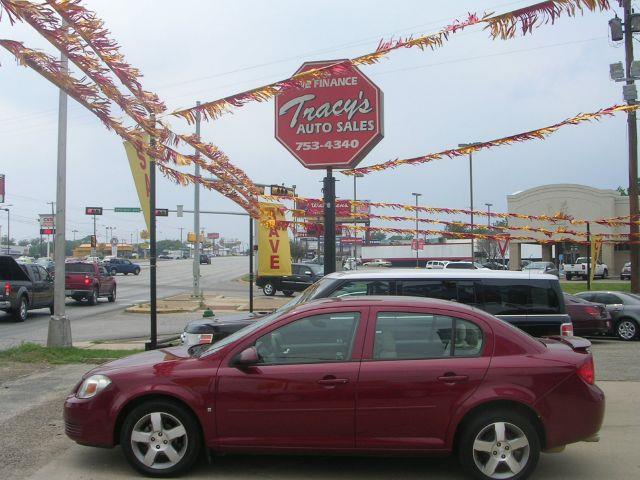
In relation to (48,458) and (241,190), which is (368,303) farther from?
(241,190)

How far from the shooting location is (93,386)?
199 inches

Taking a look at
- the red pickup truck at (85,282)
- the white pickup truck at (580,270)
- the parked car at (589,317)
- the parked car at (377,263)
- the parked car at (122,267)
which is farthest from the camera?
the parked car at (122,267)

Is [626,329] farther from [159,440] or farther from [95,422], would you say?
[95,422]

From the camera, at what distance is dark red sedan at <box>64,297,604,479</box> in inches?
187

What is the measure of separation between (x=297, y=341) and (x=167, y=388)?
1061 mm

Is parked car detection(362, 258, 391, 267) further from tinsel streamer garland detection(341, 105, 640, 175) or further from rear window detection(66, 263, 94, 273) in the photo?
tinsel streamer garland detection(341, 105, 640, 175)

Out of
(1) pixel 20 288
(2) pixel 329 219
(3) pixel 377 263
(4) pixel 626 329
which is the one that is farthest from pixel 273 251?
(3) pixel 377 263

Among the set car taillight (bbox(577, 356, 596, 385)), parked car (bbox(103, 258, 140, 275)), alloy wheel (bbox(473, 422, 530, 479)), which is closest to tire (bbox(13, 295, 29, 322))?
alloy wheel (bbox(473, 422, 530, 479))

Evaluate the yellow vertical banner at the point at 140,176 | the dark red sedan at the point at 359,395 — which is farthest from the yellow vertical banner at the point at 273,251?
the dark red sedan at the point at 359,395

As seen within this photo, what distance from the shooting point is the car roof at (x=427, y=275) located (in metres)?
7.80

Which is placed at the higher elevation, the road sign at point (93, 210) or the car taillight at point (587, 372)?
the road sign at point (93, 210)

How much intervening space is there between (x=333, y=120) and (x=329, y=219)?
5.42 feet

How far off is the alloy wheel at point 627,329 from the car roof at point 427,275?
934 centimetres

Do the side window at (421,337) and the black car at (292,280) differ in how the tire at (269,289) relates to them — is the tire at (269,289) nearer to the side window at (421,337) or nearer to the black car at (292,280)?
the black car at (292,280)
